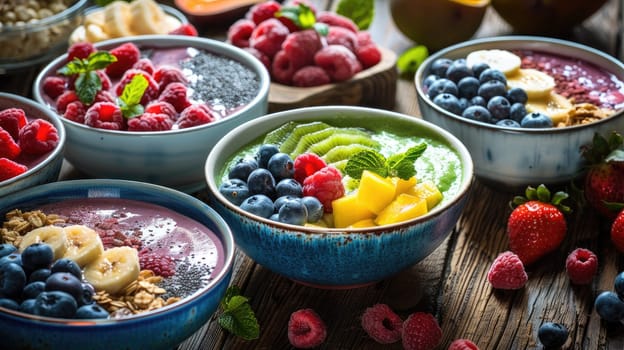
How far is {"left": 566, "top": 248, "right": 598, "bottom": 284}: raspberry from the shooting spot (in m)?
1.89

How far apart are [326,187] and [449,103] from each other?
1.89ft

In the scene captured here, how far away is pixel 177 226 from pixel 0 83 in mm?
1266

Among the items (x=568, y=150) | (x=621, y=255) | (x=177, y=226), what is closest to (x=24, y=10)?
(x=177, y=226)

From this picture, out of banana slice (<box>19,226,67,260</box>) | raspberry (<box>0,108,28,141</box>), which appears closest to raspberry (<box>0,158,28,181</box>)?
raspberry (<box>0,108,28,141</box>)

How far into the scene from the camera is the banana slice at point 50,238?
1572 mm

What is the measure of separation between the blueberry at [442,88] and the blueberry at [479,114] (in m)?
0.10

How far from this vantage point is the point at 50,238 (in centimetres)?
160

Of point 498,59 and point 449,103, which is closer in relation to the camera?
point 449,103

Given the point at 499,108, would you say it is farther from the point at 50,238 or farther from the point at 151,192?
the point at 50,238

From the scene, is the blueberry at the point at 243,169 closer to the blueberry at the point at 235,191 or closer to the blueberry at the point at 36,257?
the blueberry at the point at 235,191

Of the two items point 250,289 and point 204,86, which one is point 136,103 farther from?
point 250,289

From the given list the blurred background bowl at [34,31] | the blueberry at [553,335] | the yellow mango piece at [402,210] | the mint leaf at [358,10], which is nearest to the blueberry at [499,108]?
the yellow mango piece at [402,210]

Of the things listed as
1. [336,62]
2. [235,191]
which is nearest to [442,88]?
[336,62]

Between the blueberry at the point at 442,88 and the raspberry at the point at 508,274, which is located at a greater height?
the blueberry at the point at 442,88
